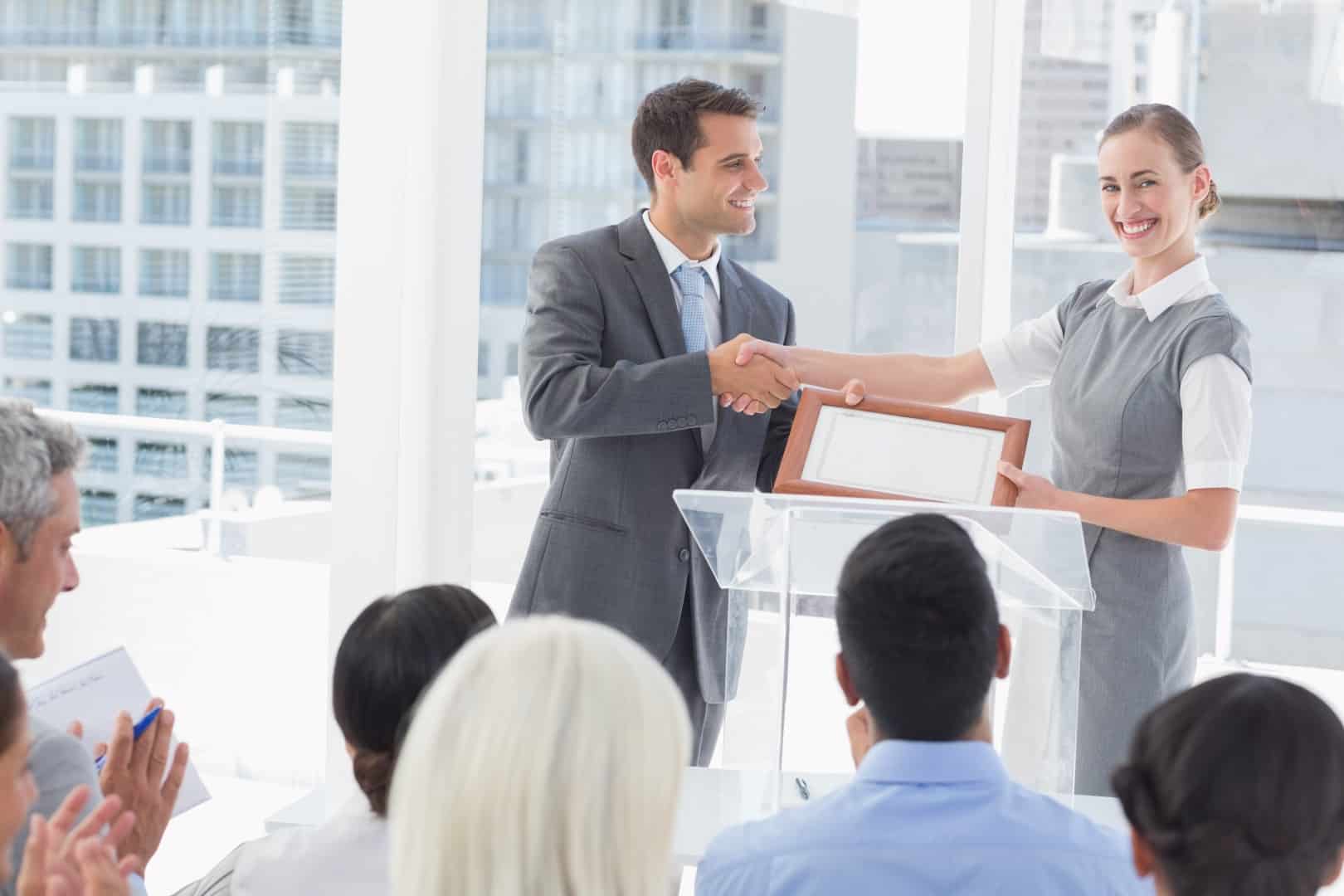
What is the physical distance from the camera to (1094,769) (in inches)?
93.0

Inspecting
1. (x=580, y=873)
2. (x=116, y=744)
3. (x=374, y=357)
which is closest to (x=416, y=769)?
(x=580, y=873)

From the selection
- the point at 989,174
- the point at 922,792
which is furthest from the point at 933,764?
the point at 989,174

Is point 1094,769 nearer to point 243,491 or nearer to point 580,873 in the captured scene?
point 580,873

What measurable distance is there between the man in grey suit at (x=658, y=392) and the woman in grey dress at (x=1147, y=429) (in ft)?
1.51

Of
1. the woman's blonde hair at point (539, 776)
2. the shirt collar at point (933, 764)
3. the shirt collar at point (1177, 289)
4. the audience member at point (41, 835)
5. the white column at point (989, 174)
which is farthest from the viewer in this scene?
the white column at point (989, 174)

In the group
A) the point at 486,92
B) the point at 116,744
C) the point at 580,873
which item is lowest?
the point at 116,744

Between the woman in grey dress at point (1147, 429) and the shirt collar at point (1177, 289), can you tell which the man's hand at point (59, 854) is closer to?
the woman in grey dress at point (1147, 429)

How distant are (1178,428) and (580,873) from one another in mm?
1741

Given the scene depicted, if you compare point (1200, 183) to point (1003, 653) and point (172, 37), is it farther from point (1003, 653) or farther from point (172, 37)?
point (172, 37)

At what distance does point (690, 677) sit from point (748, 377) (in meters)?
0.58

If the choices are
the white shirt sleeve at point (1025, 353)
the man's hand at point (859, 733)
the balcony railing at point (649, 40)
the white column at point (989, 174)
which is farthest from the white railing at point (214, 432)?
the man's hand at point (859, 733)

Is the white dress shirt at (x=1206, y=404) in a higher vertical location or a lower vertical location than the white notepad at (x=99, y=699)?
higher

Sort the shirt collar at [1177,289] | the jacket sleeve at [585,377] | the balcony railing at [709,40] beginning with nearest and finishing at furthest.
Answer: the shirt collar at [1177,289], the jacket sleeve at [585,377], the balcony railing at [709,40]

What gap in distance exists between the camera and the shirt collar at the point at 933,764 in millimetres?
1338
